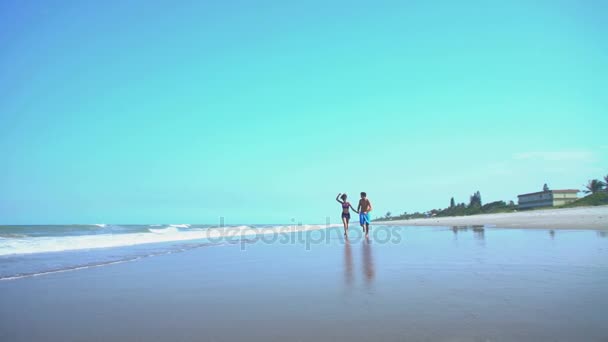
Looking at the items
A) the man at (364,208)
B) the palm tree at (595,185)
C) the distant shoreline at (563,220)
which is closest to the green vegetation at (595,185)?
the palm tree at (595,185)

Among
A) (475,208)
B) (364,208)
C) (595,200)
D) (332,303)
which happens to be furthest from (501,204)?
(332,303)

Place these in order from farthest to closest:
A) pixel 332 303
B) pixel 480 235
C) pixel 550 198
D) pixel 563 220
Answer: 1. pixel 550 198
2. pixel 563 220
3. pixel 480 235
4. pixel 332 303

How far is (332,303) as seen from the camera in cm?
352

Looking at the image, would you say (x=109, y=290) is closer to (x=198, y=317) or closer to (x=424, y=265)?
(x=198, y=317)

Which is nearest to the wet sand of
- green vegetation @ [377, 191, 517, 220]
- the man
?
the man

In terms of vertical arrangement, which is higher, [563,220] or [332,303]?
[563,220]

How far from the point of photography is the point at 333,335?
2.58 meters

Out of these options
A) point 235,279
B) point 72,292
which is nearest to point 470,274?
point 235,279

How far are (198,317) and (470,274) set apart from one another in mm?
3467

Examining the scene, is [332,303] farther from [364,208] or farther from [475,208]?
[475,208]

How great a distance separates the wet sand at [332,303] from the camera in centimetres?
265

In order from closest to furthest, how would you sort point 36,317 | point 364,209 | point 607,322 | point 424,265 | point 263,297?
point 607,322 → point 36,317 → point 263,297 → point 424,265 → point 364,209

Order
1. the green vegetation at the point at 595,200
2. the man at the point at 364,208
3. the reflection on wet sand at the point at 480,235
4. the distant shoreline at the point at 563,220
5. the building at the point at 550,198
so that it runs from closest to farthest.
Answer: the reflection on wet sand at the point at 480,235, the distant shoreline at the point at 563,220, the man at the point at 364,208, the green vegetation at the point at 595,200, the building at the point at 550,198

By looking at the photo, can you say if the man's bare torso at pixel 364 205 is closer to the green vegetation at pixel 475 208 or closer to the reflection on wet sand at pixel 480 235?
the reflection on wet sand at pixel 480 235
